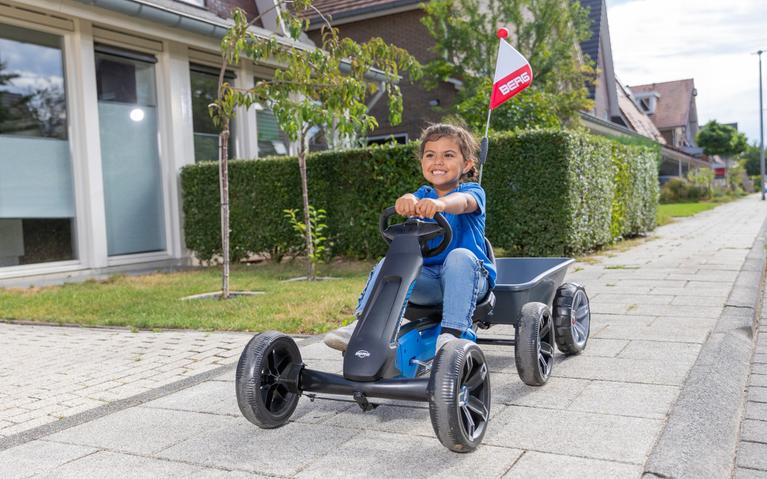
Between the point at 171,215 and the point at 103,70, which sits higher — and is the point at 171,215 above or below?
below

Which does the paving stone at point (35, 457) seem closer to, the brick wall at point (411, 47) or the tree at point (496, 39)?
the tree at point (496, 39)

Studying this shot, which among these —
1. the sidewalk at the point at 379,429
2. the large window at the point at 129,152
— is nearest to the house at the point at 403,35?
the large window at the point at 129,152

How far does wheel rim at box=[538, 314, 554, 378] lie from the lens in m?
3.67

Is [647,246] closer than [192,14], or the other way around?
[192,14]

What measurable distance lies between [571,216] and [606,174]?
230 cm

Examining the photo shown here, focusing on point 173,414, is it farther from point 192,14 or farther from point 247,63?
point 247,63

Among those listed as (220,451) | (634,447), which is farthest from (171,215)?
(634,447)

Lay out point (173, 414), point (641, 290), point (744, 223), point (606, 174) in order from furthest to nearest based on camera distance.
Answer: point (744, 223) → point (606, 174) → point (641, 290) → point (173, 414)

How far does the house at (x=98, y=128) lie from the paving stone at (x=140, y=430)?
21.3ft

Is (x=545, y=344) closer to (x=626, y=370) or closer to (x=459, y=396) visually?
(x=626, y=370)

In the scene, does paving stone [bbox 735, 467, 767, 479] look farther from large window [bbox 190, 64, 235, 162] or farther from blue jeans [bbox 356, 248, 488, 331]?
large window [bbox 190, 64, 235, 162]

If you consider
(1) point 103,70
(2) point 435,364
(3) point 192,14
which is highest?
(3) point 192,14

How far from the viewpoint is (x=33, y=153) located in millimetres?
9312

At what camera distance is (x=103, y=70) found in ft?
34.1
